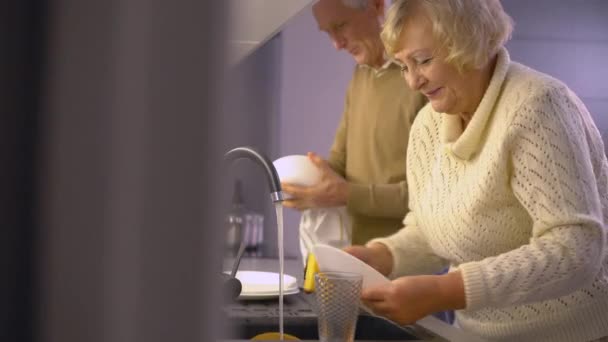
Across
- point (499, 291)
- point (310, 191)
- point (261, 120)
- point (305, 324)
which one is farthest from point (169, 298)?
point (261, 120)

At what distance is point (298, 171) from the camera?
2082mm

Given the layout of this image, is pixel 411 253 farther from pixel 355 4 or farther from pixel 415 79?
pixel 355 4

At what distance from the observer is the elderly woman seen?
1188 millimetres

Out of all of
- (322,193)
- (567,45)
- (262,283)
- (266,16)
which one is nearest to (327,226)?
(322,193)

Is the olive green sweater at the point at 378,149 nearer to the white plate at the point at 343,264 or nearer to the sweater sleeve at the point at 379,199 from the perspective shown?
the sweater sleeve at the point at 379,199

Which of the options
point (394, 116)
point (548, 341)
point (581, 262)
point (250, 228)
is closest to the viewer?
point (581, 262)

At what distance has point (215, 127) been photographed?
146 mm

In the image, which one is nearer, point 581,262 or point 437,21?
point 581,262

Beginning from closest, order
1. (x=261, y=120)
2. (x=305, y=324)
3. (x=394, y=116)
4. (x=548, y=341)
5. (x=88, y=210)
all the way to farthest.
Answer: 1. (x=88, y=210)
2. (x=548, y=341)
3. (x=305, y=324)
4. (x=394, y=116)
5. (x=261, y=120)

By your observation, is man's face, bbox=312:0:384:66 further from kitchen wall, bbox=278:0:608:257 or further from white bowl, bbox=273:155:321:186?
kitchen wall, bbox=278:0:608:257

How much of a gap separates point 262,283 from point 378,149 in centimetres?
52

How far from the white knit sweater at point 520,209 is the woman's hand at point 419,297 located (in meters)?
0.02

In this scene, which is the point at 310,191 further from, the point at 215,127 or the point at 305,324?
the point at 215,127

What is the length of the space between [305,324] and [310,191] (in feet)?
1.79
